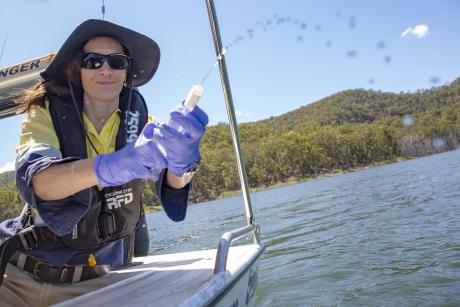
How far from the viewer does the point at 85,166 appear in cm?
166

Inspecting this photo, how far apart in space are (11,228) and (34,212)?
0.24 metres

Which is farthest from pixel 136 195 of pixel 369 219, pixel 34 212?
pixel 369 219

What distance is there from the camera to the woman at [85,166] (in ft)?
5.28

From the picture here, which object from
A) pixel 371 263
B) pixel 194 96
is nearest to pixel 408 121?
pixel 371 263

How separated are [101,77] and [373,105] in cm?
15753

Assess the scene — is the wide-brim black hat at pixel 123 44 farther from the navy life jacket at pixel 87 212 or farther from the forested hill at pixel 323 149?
the forested hill at pixel 323 149

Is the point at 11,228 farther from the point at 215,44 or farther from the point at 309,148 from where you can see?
the point at 309,148

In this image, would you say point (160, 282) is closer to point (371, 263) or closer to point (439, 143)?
point (371, 263)

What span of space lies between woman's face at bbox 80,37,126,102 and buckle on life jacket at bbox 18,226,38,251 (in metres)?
0.86

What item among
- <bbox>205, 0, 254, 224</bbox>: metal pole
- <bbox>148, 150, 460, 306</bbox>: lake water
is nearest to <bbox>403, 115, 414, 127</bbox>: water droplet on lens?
<bbox>148, 150, 460, 306</bbox>: lake water

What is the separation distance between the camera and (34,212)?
82.1 inches

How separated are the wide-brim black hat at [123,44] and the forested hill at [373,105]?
138 metres

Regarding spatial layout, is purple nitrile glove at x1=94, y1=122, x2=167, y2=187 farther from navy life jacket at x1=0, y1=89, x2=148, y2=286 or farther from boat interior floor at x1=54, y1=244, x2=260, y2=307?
boat interior floor at x1=54, y1=244, x2=260, y2=307

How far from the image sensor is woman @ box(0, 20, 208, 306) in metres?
1.61
